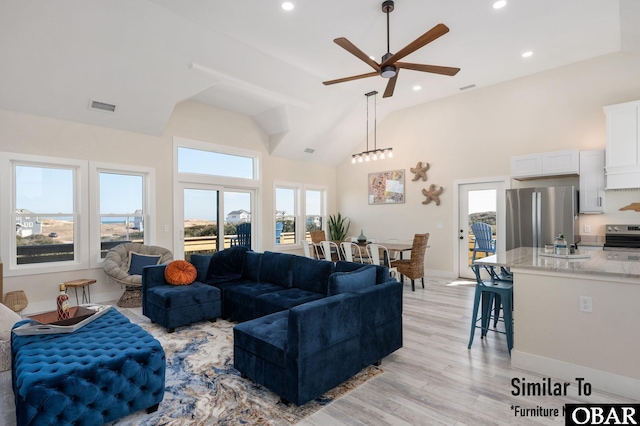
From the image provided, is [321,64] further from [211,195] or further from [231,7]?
[211,195]

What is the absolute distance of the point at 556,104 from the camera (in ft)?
17.9

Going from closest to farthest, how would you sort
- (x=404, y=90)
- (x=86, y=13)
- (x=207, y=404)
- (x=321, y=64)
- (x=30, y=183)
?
(x=207, y=404), (x=86, y=13), (x=30, y=183), (x=321, y=64), (x=404, y=90)

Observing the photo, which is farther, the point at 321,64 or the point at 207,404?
the point at 321,64

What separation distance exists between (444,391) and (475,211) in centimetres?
478

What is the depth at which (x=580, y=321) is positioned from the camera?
2537 millimetres

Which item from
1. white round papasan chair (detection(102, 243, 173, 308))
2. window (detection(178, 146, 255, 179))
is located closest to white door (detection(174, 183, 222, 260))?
window (detection(178, 146, 255, 179))

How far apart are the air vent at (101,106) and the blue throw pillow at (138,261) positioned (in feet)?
7.33

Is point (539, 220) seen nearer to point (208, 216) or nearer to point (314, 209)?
point (314, 209)

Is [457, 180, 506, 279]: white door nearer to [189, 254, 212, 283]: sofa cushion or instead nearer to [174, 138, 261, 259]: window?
[174, 138, 261, 259]: window

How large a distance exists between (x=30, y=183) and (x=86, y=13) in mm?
2581

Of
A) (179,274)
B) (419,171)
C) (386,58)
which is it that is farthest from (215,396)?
(419,171)

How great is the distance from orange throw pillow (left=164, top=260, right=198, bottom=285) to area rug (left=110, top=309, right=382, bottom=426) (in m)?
1.00

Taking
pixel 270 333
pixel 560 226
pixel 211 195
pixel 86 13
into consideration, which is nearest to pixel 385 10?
pixel 86 13

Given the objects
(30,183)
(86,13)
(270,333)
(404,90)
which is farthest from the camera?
(404,90)
